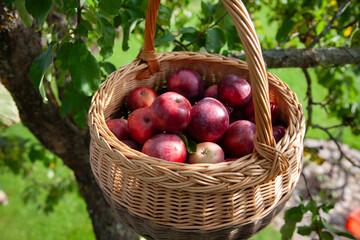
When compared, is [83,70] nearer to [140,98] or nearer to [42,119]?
[140,98]

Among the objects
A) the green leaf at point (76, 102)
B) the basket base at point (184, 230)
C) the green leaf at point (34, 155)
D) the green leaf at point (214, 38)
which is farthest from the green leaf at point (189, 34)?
the green leaf at point (34, 155)

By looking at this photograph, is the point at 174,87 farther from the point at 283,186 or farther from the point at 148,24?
the point at 283,186

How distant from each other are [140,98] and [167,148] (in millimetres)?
341

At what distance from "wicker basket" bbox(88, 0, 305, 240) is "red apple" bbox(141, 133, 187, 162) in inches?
3.9

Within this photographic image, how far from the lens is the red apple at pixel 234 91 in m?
1.15

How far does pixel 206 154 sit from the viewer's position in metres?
0.96

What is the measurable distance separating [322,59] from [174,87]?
2.53 feet

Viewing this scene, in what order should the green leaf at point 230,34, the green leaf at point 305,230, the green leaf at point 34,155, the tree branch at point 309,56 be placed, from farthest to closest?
the green leaf at point 34,155, the tree branch at point 309,56, the green leaf at point 230,34, the green leaf at point 305,230

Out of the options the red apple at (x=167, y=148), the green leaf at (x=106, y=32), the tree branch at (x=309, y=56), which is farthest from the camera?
the tree branch at (x=309, y=56)

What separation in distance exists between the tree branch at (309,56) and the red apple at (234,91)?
13.9 inches

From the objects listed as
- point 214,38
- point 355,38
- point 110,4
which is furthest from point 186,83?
point 355,38

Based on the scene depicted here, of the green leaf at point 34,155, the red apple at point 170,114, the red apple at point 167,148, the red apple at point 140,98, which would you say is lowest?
the green leaf at point 34,155

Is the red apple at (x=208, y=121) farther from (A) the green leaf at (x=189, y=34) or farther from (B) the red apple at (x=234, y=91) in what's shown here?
(A) the green leaf at (x=189, y=34)

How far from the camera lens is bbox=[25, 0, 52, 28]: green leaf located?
82 cm
